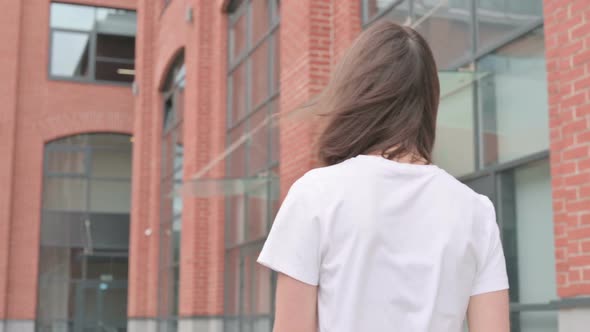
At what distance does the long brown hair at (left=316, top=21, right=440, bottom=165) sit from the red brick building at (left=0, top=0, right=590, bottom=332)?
0.12 m

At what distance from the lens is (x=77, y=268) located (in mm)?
25719

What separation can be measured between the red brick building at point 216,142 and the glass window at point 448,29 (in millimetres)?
20

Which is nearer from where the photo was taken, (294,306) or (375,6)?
(294,306)

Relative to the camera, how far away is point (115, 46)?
2697 cm

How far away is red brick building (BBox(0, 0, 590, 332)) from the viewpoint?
5941mm

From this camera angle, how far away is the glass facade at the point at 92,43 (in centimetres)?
2631

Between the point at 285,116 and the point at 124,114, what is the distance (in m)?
25.4

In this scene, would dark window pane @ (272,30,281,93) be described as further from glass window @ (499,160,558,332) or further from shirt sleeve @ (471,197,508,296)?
shirt sleeve @ (471,197,508,296)

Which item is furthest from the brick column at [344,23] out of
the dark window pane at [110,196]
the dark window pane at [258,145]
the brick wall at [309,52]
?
the dark window pane at [110,196]

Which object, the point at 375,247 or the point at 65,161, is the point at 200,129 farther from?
the point at 375,247

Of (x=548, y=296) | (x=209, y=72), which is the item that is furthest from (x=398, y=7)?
(x=209, y=72)

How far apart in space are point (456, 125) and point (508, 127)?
2.94 ft

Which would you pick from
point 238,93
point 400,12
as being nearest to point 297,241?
point 400,12

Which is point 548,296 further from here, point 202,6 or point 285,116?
point 202,6
